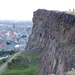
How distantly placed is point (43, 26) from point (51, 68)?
18.4 meters

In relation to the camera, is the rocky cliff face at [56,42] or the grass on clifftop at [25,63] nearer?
the rocky cliff face at [56,42]

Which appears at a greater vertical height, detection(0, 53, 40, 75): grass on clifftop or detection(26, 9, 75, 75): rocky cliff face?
detection(26, 9, 75, 75): rocky cliff face

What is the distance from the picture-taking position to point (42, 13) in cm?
4188

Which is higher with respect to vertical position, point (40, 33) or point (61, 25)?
point (61, 25)

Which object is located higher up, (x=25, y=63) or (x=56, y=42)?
(x=56, y=42)

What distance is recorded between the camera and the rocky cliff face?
19344 mm

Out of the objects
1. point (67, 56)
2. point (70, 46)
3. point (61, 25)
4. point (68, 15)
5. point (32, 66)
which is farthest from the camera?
point (32, 66)

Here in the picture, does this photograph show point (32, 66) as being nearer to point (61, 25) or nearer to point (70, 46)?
point (61, 25)

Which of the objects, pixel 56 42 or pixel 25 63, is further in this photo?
pixel 25 63

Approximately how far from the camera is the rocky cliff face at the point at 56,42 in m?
19.3

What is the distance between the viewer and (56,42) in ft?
84.9

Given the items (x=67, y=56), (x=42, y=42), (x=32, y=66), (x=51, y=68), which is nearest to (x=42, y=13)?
(x=42, y=42)

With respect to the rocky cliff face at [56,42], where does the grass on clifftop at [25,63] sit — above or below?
below

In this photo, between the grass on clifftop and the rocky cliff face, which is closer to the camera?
the rocky cliff face
